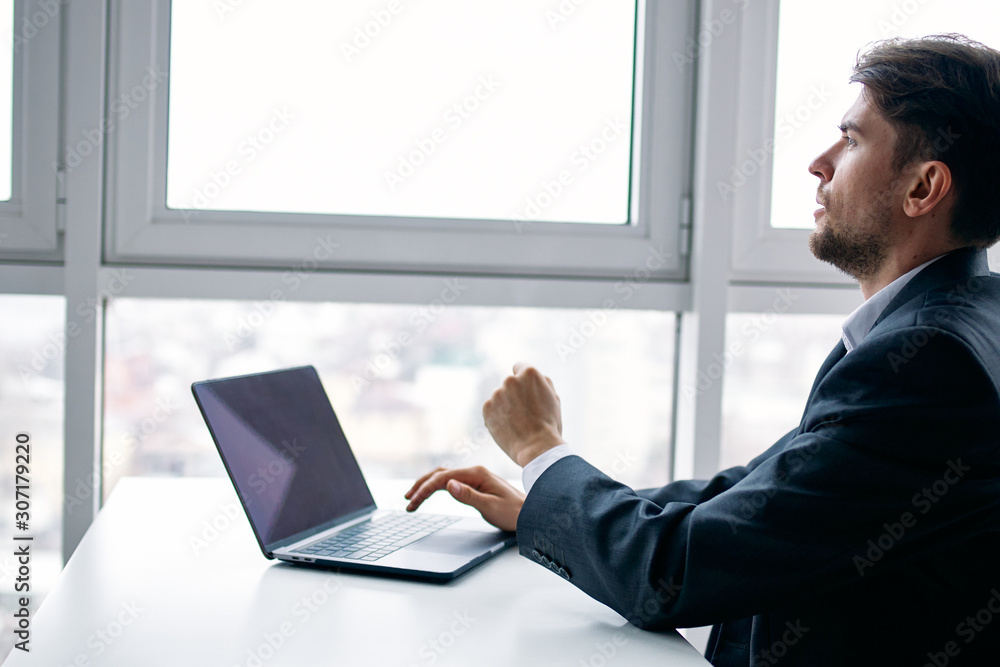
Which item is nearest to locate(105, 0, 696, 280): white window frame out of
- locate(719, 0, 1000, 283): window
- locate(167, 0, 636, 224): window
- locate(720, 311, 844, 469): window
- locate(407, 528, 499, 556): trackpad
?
locate(167, 0, 636, 224): window

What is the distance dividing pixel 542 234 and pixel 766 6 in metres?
0.68

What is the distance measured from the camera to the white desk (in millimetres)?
786

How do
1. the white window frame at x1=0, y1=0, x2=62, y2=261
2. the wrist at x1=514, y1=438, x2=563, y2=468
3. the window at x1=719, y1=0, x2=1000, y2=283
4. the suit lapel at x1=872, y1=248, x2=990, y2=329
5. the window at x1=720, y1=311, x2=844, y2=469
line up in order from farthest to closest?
the window at x1=720, y1=311, x2=844, y2=469
the window at x1=719, y1=0, x2=1000, y2=283
the white window frame at x1=0, y1=0, x2=62, y2=261
the wrist at x1=514, y1=438, x2=563, y2=468
the suit lapel at x1=872, y1=248, x2=990, y2=329

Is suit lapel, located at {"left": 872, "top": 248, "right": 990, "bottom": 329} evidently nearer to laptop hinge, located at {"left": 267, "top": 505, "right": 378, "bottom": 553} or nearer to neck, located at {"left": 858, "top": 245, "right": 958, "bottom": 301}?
neck, located at {"left": 858, "top": 245, "right": 958, "bottom": 301}

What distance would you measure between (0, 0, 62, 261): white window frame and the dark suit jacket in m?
1.31

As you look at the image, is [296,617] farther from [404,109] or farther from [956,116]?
[404,109]

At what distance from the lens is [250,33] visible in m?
1.71

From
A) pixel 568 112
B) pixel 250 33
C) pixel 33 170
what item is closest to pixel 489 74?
pixel 568 112

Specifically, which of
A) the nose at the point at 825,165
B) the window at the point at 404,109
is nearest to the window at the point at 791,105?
the window at the point at 404,109

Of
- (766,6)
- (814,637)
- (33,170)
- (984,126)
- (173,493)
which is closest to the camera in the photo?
(814,637)

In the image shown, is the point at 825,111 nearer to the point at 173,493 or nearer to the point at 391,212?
the point at 391,212

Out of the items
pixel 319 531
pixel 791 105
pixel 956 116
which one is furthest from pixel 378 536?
pixel 791 105

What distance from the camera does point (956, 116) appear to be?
3.45 ft

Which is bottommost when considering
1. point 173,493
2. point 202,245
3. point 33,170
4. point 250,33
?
point 173,493
